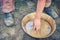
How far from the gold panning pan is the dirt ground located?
35 millimetres

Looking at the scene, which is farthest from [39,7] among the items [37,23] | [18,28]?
[18,28]

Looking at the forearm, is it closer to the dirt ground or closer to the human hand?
the human hand

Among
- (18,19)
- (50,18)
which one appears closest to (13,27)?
(18,19)

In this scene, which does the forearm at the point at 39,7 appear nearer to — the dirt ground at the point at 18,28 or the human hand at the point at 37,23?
the human hand at the point at 37,23

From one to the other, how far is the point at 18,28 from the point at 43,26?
19 cm

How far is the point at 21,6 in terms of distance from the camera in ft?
5.24

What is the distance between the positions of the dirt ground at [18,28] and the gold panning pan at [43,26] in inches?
1.4

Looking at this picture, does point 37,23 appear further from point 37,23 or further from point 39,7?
point 39,7

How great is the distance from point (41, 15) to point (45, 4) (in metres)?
0.12

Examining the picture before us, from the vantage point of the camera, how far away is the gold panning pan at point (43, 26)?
1.45 m

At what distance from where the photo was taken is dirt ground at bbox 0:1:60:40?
1.44 metres

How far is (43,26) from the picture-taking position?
1495 millimetres

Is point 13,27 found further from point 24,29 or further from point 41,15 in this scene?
point 41,15

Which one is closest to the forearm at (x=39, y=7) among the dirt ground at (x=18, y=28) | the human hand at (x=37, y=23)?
the human hand at (x=37, y=23)
